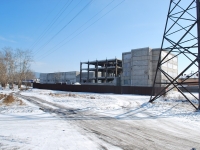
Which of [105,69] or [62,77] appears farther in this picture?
[62,77]

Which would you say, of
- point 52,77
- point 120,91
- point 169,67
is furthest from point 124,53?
point 52,77

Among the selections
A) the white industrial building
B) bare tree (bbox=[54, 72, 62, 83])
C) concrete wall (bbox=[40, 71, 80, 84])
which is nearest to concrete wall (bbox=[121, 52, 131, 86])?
the white industrial building

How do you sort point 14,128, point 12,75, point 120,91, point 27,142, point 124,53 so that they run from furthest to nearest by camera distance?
point 124,53 < point 12,75 < point 120,91 < point 14,128 < point 27,142

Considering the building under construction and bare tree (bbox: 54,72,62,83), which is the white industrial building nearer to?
the building under construction

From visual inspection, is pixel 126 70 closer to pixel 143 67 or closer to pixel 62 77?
pixel 143 67

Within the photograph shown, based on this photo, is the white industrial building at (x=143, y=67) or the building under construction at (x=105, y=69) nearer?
the white industrial building at (x=143, y=67)

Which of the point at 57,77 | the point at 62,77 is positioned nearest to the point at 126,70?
the point at 62,77

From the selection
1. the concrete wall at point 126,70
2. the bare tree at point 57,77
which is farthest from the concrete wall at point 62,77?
the concrete wall at point 126,70

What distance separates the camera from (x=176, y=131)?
7.11 m

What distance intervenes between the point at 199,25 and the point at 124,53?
5209cm

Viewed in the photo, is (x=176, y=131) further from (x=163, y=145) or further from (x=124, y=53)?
(x=124, y=53)

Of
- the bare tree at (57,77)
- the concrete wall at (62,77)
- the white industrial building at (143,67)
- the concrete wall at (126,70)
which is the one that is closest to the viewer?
the white industrial building at (143,67)

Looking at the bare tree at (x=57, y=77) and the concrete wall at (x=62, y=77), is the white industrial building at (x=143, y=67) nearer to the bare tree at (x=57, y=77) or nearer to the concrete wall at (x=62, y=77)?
the concrete wall at (x=62, y=77)

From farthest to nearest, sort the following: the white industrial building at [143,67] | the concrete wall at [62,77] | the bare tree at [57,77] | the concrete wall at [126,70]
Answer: the bare tree at [57,77] → the concrete wall at [62,77] → the concrete wall at [126,70] → the white industrial building at [143,67]
